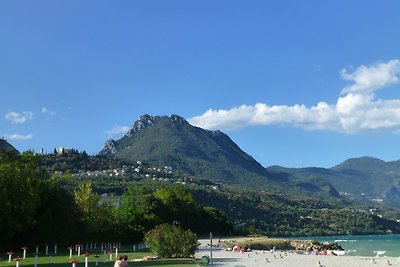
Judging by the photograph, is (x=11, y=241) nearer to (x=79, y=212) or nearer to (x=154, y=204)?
(x=79, y=212)

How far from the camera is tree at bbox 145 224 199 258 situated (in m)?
36.6

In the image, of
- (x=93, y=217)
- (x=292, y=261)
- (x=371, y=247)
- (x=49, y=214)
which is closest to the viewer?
(x=292, y=261)

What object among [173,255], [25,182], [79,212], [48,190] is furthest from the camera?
[79,212]

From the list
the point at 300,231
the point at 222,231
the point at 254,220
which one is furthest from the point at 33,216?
the point at 300,231

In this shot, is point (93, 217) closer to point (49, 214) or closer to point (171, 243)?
point (49, 214)

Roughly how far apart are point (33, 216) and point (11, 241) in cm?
270

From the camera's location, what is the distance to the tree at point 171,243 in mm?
36562

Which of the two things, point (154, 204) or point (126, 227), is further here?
point (154, 204)

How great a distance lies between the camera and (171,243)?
120 ft

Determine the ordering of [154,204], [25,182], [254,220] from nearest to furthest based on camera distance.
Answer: [25,182] < [154,204] < [254,220]

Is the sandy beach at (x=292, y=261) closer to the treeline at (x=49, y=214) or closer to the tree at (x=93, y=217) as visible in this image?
the treeline at (x=49, y=214)

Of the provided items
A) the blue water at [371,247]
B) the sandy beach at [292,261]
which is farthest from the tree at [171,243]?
the blue water at [371,247]

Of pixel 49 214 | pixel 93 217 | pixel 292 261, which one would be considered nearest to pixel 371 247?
pixel 93 217

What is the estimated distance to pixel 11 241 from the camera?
151 feet
